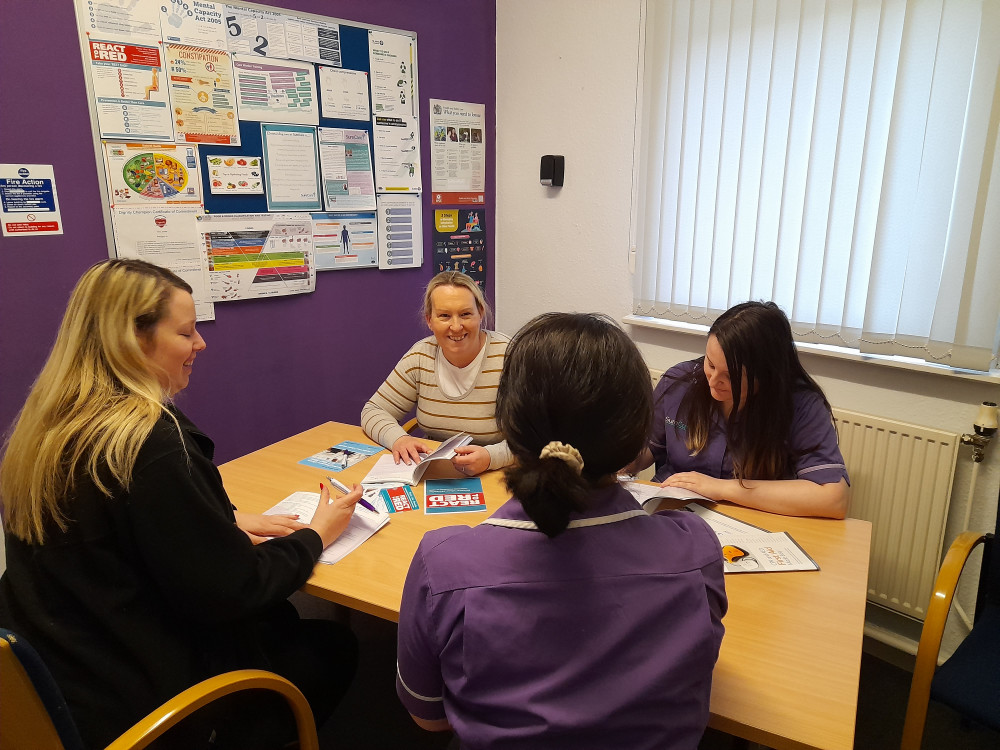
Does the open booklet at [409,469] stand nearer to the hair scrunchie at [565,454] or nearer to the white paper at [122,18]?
the hair scrunchie at [565,454]

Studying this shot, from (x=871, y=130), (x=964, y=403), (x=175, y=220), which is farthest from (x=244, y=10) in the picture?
(x=964, y=403)

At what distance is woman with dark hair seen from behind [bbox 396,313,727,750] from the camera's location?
2.70 feet

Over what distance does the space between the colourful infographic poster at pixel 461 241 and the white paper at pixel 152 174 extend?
1.19m

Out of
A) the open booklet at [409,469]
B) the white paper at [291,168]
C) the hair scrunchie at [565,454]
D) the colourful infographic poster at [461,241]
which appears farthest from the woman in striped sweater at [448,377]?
the hair scrunchie at [565,454]

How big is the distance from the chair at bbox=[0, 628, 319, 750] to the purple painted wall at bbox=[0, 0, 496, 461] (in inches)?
54.0

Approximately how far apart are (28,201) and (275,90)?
958mm

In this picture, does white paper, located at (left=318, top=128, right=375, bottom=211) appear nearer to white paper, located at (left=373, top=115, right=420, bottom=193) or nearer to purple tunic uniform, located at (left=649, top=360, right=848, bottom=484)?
white paper, located at (left=373, top=115, right=420, bottom=193)

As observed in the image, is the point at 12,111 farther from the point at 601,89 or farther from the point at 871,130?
the point at 871,130

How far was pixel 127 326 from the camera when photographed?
122 centimetres

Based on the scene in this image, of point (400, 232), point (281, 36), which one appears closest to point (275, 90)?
point (281, 36)

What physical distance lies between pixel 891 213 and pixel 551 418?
6.33 feet

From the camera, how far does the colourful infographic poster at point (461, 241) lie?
3268 mm

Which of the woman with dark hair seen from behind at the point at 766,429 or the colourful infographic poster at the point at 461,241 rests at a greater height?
the colourful infographic poster at the point at 461,241

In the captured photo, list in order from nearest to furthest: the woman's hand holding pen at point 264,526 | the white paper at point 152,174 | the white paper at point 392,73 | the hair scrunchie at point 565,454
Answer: the hair scrunchie at point 565,454 < the woman's hand holding pen at point 264,526 < the white paper at point 152,174 < the white paper at point 392,73
